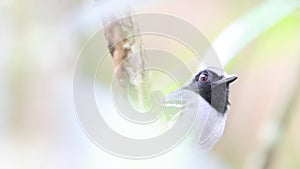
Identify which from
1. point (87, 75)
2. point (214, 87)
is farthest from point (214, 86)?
point (87, 75)

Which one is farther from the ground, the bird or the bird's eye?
the bird's eye

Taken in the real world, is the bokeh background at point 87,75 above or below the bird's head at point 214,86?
above

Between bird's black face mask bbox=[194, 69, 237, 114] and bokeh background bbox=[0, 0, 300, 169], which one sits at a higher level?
bokeh background bbox=[0, 0, 300, 169]

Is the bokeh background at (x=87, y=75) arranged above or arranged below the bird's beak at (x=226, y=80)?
above

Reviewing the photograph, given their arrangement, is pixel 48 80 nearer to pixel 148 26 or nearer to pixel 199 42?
pixel 148 26

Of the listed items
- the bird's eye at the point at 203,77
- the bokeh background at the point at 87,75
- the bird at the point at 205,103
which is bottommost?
the bird at the point at 205,103

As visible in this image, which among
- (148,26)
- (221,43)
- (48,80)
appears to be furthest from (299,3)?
(48,80)

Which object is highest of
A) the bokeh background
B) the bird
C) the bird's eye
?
the bokeh background

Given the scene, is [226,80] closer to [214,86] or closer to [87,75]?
[214,86]
